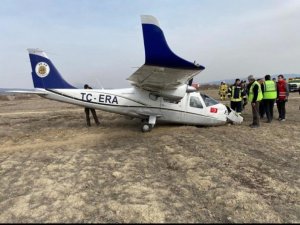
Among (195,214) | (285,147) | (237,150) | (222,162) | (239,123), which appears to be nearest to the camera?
(195,214)

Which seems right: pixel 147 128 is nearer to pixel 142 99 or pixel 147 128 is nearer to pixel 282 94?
pixel 142 99

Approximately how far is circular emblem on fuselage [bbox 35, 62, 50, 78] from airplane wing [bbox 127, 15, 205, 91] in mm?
4289

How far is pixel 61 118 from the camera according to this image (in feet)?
51.8

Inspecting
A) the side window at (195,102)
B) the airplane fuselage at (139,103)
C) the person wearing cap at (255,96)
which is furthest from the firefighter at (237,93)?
the side window at (195,102)

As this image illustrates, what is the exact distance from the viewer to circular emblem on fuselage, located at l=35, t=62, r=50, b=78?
12055 mm

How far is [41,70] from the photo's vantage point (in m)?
12.1

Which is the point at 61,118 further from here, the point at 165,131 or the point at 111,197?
the point at 111,197

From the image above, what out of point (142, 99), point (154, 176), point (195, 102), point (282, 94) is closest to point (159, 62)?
point (154, 176)

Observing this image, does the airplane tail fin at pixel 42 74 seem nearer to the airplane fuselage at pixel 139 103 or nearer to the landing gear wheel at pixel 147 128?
the airplane fuselage at pixel 139 103

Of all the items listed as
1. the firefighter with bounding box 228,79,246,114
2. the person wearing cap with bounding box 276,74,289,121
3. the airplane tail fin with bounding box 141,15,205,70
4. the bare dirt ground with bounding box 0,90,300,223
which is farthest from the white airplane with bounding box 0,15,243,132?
the airplane tail fin with bounding box 141,15,205,70

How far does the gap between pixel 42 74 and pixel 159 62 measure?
6.30 meters

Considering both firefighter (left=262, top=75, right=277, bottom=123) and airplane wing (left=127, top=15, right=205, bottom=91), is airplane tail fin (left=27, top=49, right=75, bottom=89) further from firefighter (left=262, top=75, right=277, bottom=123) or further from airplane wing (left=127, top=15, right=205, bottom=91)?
firefighter (left=262, top=75, right=277, bottom=123)

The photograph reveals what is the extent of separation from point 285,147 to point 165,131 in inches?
171

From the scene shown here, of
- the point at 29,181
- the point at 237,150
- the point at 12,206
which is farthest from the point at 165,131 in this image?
the point at 12,206
